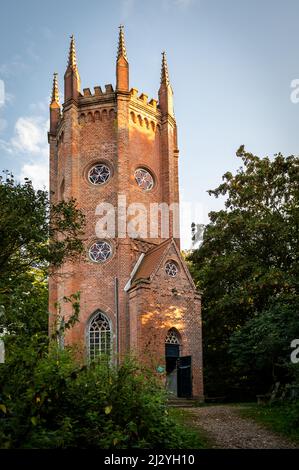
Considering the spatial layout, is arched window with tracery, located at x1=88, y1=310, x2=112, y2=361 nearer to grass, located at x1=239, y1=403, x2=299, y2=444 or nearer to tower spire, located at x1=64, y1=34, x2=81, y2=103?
grass, located at x1=239, y1=403, x2=299, y2=444

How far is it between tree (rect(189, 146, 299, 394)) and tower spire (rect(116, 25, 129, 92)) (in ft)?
25.0

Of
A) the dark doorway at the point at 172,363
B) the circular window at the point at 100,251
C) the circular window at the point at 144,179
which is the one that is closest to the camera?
the dark doorway at the point at 172,363

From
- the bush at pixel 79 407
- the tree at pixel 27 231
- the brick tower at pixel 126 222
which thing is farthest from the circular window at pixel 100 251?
the bush at pixel 79 407

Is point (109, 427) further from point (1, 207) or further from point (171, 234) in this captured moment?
point (171, 234)

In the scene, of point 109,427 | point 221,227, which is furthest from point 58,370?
point 221,227

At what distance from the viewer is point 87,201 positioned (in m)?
27.5

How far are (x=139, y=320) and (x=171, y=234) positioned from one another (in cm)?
719

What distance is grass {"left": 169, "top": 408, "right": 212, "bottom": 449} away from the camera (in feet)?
32.6

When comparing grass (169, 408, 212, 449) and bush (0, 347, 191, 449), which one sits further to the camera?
grass (169, 408, 212, 449)

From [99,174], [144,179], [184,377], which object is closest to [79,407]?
[184,377]

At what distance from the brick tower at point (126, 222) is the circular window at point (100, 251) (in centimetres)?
5

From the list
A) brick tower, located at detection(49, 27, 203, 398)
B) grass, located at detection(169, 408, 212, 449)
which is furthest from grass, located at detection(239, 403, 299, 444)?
brick tower, located at detection(49, 27, 203, 398)

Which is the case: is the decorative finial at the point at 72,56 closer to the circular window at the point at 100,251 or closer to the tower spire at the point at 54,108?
the tower spire at the point at 54,108

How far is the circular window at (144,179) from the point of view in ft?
92.9
